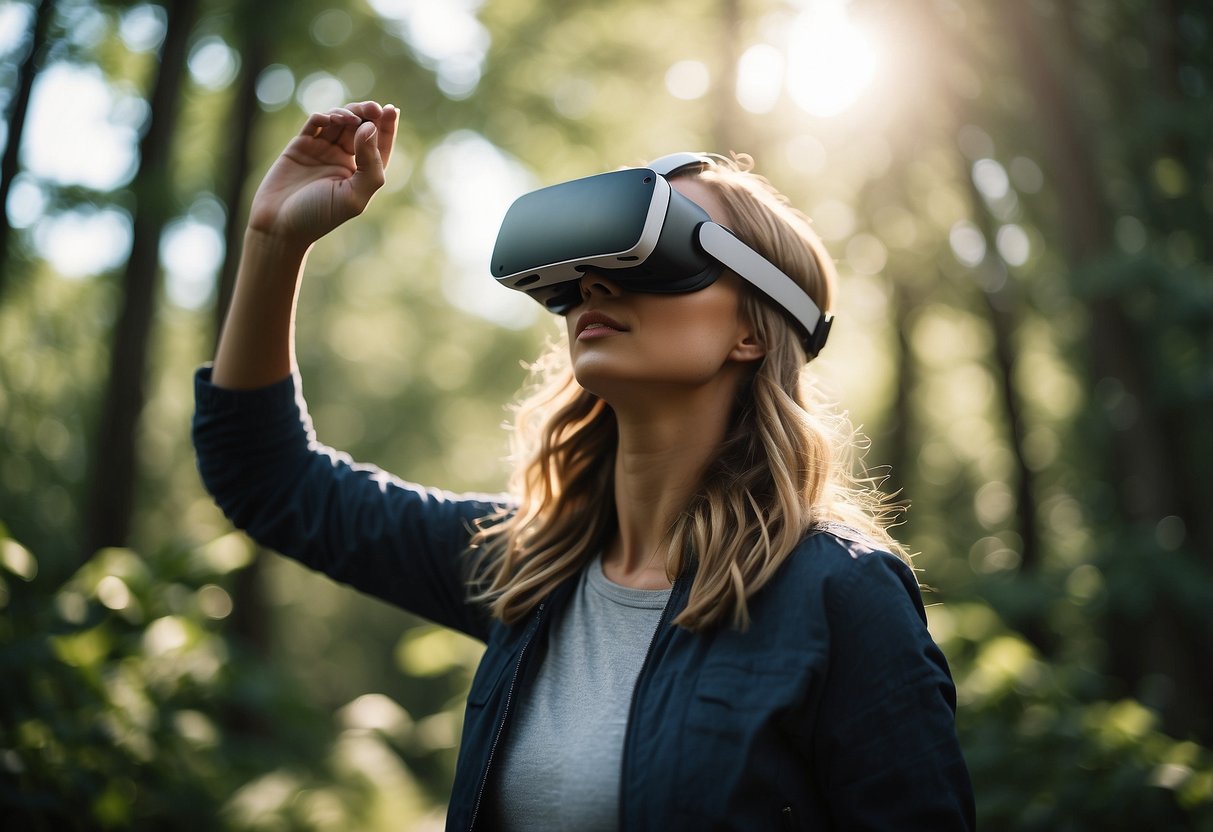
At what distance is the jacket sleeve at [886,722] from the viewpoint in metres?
1.61

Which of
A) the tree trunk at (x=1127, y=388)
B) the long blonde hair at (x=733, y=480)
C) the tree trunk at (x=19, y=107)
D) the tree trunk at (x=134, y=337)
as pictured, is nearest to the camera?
the long blonde hair at (x=733, y=480)

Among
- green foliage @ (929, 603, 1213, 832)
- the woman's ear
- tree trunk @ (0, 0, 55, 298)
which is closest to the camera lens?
the woman's ear

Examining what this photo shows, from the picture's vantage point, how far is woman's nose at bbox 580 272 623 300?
78.8 inches

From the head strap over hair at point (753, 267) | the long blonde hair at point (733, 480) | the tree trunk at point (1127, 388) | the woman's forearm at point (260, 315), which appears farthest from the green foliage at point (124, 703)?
the tree trunk at point (1127, 388)

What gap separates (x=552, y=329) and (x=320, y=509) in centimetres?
1234

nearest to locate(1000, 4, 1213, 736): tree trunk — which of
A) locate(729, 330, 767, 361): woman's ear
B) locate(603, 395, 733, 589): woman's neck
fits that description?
locate(729, 330, 767, 361): woman's ear

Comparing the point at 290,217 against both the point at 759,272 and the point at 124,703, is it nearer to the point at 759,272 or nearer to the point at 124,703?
the point at 759,272

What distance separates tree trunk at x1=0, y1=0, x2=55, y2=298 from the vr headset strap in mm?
4928

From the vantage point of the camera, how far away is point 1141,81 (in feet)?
29.0

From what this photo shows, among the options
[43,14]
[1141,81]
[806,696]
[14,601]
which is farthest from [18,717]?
[1141,81]

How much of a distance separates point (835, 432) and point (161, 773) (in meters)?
3.11

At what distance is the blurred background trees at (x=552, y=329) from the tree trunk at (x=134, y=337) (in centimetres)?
3

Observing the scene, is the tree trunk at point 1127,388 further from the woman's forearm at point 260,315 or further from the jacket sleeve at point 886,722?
the woman's forearm at point 260,315

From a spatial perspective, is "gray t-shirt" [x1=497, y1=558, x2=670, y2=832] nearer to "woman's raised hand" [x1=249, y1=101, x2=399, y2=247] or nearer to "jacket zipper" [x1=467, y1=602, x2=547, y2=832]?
"jacket zipper" [x1=467, y1=602, x2=547, y2=832]
